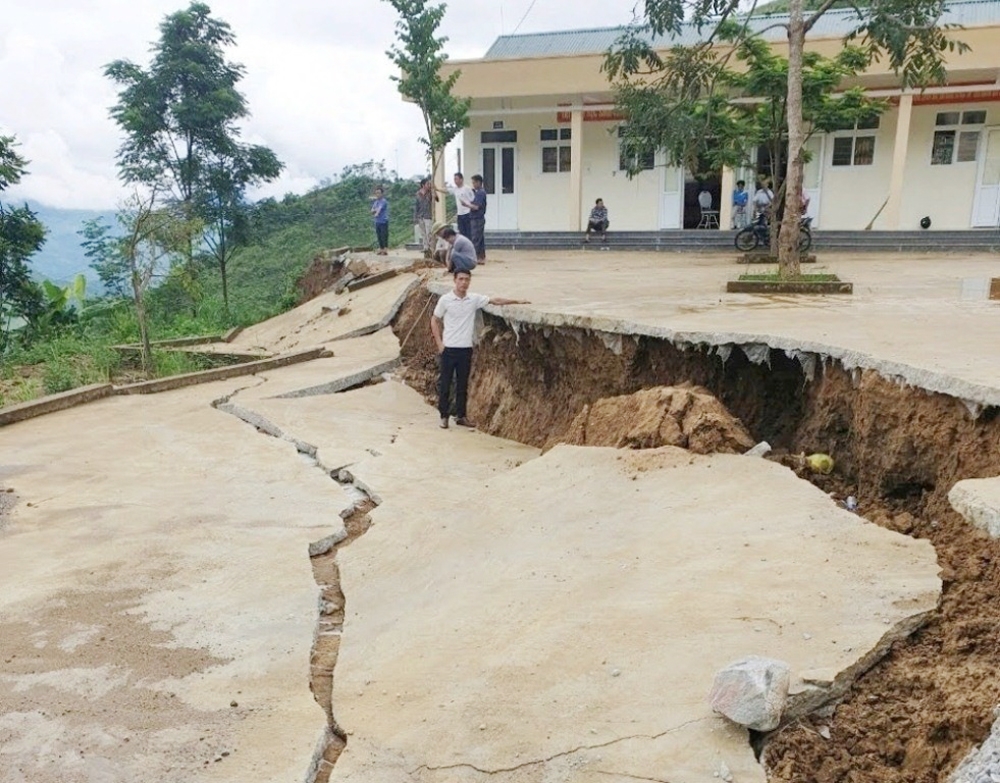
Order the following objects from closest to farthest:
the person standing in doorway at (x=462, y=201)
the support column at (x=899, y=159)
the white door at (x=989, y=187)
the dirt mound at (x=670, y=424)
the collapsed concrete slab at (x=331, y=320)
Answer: the dirt mound at (x=670, y=424) → the collapsed concrete slab at (x=331, y=320) → the person standing in doorway at (x=462, y=201) → the support column at (x=899, y=159) → the white door at (x=989, y=187)

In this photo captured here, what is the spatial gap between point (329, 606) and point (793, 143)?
7.95 meters

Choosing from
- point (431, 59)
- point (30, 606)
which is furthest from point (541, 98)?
point (30, 606)

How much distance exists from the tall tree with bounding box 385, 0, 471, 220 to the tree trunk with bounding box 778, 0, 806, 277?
20.7ft

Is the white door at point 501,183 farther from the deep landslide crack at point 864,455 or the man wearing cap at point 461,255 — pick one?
the deep landslide crack at point 864,455

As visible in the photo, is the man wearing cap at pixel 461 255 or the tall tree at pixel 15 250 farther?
the tall tree at pixel 15 250

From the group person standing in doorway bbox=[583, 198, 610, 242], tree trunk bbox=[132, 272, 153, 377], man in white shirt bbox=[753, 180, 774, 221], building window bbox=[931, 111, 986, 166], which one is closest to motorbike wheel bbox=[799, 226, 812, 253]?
man in white shirt bbox=[753, 180, 774, 221]

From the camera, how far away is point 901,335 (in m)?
5.79

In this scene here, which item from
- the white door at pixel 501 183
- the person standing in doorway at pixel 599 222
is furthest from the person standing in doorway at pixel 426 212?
→ the person standing in doorway at pixel 599 222

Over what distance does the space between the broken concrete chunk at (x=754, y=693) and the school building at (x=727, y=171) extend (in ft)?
54.0

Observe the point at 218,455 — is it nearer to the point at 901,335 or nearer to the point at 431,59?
the point at 901,335

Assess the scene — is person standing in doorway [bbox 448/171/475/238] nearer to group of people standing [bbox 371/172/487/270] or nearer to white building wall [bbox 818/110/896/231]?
group of people standing [bbox 371/172/487/270]

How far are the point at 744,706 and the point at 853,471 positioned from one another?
2.88 meters

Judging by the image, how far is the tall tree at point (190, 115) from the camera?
17.0 meters

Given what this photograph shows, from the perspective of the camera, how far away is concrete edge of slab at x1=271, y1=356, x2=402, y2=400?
8992 millimetres
